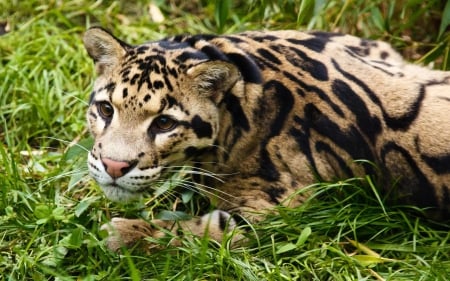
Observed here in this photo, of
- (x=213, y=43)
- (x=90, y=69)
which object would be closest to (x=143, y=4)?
(x=90, y=69)

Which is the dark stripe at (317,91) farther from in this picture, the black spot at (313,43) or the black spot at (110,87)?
the black spot at (110,87)

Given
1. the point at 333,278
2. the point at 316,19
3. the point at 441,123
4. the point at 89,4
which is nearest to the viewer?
the point at 333,278

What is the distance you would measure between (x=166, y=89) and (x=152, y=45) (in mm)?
372

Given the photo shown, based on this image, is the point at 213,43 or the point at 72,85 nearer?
the point at 213,43

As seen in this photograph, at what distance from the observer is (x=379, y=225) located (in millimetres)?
4984

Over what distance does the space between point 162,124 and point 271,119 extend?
67 cm

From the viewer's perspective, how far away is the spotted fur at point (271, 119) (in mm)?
4762

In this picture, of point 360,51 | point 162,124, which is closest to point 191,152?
point 162,124

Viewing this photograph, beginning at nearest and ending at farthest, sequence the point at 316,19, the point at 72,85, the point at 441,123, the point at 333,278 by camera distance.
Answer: the point at 333,278
the point at 441,123
the point at 72,85
the point at 316,19

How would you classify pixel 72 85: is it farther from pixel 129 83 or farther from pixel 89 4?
pixel 129 83

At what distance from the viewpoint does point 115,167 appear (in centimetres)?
446

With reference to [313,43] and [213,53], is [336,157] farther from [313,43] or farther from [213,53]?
[213,53]

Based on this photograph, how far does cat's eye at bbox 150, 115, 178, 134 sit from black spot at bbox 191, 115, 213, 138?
121 millimetres

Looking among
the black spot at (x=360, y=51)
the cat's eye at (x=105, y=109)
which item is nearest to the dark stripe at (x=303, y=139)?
the black spot at (x=360, y=51)
